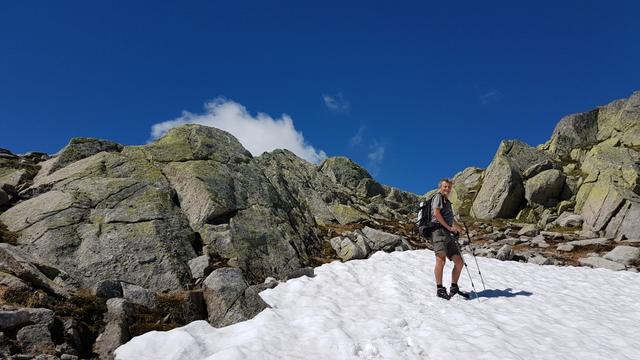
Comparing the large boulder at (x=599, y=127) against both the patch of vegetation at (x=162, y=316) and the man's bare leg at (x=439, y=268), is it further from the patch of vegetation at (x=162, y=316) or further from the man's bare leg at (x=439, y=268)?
the patch of vegetation at (x=162, y=316)

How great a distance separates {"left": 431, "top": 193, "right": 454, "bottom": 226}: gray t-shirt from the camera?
14.2m

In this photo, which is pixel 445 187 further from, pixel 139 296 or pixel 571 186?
pixel 571 186

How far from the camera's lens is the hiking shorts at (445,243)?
46.2 ft

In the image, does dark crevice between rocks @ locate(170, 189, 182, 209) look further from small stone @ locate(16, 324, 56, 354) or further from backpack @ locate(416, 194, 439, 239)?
backpack @ locate(416, 194, 439, 239)

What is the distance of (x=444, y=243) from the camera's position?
14094mm

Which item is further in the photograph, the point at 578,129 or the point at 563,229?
the point at 578,129

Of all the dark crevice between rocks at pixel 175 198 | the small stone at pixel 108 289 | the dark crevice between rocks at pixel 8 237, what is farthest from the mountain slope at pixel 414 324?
the dark crevice between rocks at pixel 8 237

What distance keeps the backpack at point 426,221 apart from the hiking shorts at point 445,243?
232 mm

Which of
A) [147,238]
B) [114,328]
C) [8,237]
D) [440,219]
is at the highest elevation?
[8,237]

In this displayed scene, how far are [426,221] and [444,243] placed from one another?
3.04 feet

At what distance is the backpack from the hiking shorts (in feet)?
0.76

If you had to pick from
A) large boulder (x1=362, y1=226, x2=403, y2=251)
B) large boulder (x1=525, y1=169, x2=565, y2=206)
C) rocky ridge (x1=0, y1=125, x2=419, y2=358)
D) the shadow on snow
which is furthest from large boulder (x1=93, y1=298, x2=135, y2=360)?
large boulder (x1=525, y1=169, x2=565, y2=206)

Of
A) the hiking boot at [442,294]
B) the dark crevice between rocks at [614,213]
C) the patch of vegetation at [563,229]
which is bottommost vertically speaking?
the hiking boot at [442,294]

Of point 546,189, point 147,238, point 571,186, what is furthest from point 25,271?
point 571,186
